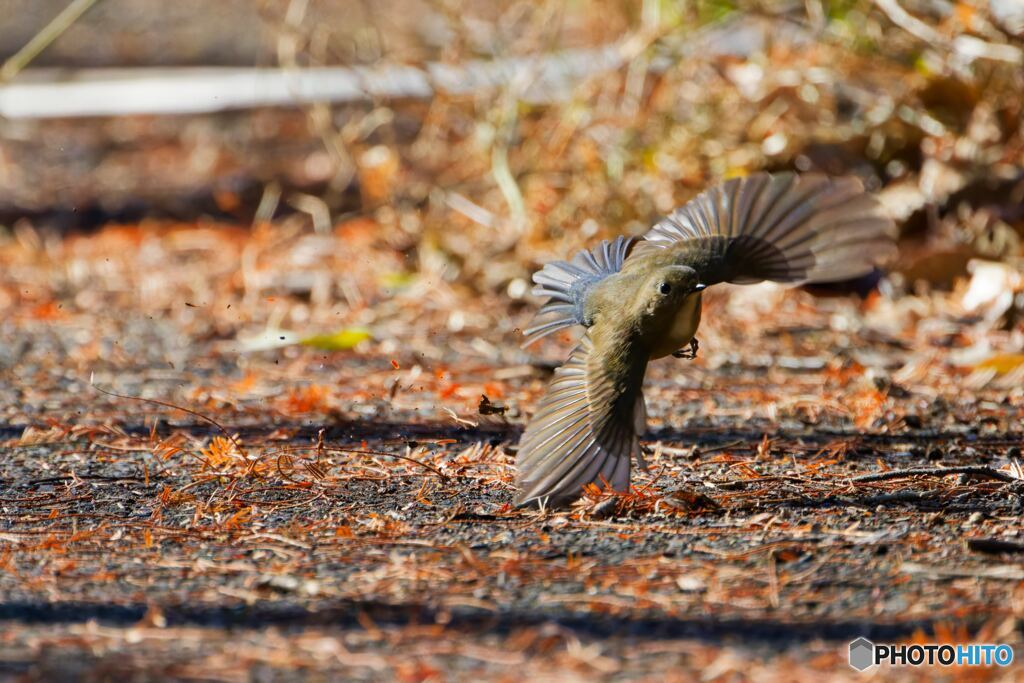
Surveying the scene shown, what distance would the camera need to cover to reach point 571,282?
3.31m

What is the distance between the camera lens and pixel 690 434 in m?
3.68

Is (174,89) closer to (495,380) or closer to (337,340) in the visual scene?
(337,340)

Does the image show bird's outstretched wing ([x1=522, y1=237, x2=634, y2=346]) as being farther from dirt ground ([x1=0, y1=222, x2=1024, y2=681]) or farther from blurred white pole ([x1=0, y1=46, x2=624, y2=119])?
blurred white pole ([x1=0, y1=46, x2=624, y2=119])

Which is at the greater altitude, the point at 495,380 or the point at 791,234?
the point at 791,234

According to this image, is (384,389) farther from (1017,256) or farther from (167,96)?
(167,96)

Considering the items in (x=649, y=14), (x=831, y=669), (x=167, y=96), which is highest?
(x=167, y=96)

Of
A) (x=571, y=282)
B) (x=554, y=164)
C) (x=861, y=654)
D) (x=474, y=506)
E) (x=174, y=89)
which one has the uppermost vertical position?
(x=174, y=89)

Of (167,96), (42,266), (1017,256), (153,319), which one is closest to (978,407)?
(1017,256)

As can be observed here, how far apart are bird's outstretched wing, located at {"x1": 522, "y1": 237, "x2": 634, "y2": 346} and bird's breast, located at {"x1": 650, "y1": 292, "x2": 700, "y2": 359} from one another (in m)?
0.24

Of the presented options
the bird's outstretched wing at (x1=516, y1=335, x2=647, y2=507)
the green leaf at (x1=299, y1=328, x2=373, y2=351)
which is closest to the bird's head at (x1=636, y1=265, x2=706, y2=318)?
the bird's outstretched wing at (x1=516, y1=335, x2=647, y2=507)

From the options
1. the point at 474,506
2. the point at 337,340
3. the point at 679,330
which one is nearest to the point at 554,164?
the point at 337,340

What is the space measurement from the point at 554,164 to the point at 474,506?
3190 millimetres

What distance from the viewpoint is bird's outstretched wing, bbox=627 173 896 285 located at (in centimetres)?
299

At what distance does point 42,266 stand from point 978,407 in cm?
427
